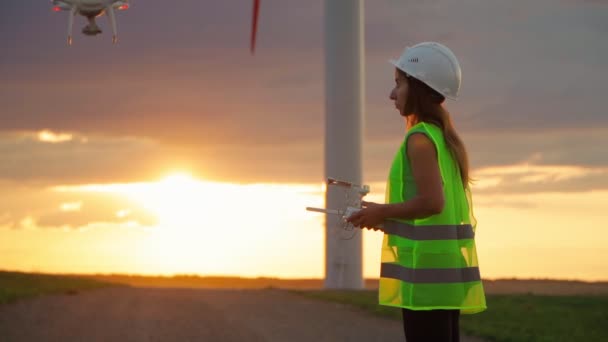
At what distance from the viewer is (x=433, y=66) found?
5844 mm

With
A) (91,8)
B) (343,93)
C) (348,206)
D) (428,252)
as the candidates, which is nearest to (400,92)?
(348,206)

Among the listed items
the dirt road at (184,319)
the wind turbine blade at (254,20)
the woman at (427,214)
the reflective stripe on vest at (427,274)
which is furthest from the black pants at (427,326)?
the wind turbine blade at (254,20)

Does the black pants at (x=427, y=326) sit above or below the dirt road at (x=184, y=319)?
below

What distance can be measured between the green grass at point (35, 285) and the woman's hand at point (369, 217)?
12.2m

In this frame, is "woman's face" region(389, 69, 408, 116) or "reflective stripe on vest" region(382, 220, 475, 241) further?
"woman's face" region(389, 69, 408, 116)

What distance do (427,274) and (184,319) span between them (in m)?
10.2

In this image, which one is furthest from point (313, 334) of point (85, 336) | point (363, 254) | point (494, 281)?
point (494, 281)

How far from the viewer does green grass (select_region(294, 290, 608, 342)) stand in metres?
14.7

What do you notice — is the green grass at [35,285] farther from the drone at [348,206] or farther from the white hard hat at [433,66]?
the white hard hat at [433,66]

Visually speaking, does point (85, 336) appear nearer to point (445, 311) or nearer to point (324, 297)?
point (324, 297)

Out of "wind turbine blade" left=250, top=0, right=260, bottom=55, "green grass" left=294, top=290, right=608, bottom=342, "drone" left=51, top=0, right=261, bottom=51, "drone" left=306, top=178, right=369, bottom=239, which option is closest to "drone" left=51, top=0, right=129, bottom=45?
"drone" left=51, top=0, right=261, bottom=51

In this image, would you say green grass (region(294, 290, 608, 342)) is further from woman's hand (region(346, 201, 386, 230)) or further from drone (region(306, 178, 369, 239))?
woman's hand (region(346, 201, 386, 230))

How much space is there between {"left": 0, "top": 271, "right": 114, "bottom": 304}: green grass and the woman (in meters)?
12.4

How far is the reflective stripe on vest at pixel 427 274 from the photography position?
560cm
